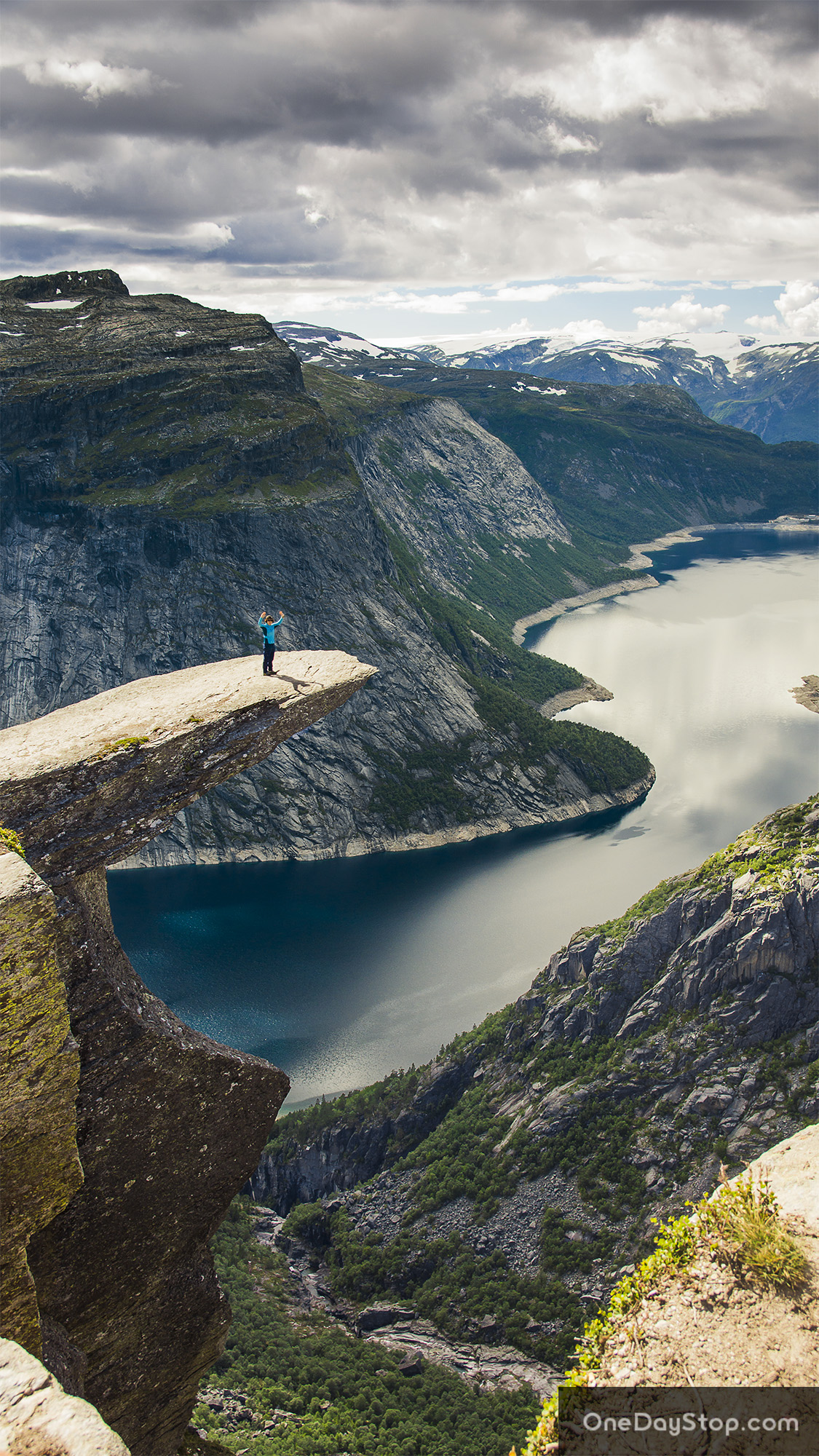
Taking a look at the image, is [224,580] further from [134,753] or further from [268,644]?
Answer: [134,753]

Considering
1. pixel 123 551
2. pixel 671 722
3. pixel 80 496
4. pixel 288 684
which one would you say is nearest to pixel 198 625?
pixel 123 551

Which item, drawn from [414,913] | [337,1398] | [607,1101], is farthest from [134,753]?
[414,913]

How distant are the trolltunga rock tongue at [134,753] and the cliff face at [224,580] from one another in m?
98.0

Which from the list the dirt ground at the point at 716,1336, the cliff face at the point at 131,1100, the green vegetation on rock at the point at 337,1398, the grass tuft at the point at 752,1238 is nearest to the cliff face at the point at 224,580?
the green vegetation on rock at the point at 337,1398

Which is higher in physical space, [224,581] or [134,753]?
[134,753]

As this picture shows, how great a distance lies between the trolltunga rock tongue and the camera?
19.7 metres

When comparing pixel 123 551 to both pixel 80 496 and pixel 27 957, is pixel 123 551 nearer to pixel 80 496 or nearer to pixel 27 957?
pixel 80 496

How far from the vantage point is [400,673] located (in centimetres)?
13512

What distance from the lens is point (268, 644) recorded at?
26.6m

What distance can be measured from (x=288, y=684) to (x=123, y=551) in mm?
113153

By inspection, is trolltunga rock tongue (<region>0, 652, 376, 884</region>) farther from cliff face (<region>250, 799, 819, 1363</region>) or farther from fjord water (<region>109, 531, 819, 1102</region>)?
fjord water (<region>109, 531, 819, 1102</region>)

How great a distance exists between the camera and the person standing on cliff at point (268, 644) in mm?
25953

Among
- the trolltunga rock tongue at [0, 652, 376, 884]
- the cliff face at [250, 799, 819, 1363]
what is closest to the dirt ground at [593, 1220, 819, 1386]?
the trolltunga rock tongue at [0, 652, 376, 884]

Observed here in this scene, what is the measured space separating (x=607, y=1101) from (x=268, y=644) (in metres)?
37.5
